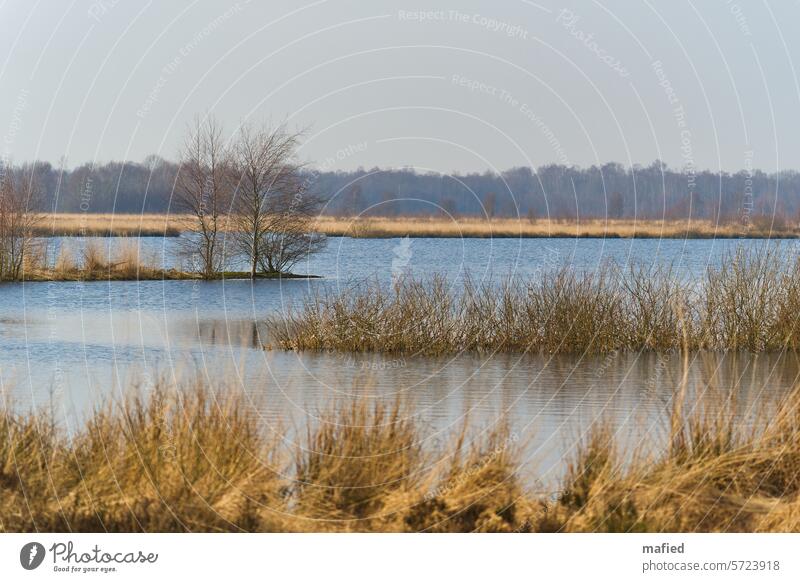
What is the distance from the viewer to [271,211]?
31.6 meters

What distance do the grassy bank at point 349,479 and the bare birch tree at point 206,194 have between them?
17778 mm

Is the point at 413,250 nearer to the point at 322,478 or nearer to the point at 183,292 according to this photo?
the point at 183,292

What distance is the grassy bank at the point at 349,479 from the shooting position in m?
8.27

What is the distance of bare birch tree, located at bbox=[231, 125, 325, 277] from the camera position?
1081 inches

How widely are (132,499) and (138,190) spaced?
27.9m

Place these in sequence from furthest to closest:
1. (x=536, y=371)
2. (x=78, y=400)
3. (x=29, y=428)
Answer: (x=536, y=371) → (x=78, y=400) → (x=29, y=428)

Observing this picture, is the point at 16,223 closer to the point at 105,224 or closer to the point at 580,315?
the point at 105,224

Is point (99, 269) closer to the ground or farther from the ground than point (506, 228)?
closer to the ground

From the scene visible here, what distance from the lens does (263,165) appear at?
27.5 m

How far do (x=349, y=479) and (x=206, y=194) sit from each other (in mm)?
25908

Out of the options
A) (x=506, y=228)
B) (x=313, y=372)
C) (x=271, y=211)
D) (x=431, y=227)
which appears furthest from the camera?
(x=506, y=228)

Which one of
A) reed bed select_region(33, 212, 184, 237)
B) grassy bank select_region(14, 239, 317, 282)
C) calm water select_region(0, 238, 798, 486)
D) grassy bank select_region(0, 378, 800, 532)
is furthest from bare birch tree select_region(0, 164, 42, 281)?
grassy bank select_region(0, 378, 800, 532)

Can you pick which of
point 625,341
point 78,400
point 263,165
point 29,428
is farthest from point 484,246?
point 29,428
